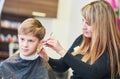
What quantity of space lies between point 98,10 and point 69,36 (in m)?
2.88

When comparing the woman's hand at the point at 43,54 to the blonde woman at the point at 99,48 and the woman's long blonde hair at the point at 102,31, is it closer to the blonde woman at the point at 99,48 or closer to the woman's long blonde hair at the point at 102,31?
the blonde woman at the point at 99,48

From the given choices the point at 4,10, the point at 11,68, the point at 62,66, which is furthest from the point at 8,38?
the point at 11,68

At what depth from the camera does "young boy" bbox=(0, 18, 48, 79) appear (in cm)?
157

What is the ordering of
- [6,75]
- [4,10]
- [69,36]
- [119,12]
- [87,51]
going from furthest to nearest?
[69,36], [4,10], [119,12], [87,51], [6,75]

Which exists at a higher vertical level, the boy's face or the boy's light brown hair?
the boy's light brown hair

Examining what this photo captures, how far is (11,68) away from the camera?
1.57 meters

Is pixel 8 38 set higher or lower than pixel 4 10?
lower

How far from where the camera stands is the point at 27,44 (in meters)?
1.60

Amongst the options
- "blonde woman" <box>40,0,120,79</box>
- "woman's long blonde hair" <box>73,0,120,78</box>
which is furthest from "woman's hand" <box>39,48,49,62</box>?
"woman's long blonde hair" <box>73,0,120,78</box>

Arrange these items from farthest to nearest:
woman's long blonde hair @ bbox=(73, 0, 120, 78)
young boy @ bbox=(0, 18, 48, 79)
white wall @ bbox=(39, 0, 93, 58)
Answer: white wall @ bbox=(39, 0, 93, 58), woman's long blonde hair @ bbox=(73, 0, 120, 78), young boy @ bbox=(0, 18, 48, 79)

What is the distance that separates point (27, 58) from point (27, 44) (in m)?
0.09

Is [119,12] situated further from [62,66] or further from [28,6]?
[28,6]

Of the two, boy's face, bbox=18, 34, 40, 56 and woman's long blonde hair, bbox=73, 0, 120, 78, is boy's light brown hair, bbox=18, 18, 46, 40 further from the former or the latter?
woman's long blonde hair, bbox=73, 0, 120, 78

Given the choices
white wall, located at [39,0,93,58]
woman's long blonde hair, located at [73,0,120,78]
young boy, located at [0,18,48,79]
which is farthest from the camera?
white wall, located at [39,0,93,58]
